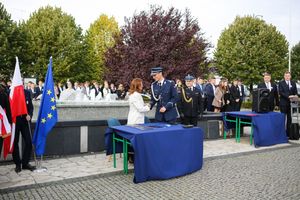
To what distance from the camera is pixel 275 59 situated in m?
37.2

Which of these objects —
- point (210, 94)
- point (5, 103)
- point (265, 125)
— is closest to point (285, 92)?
point (265, 125)

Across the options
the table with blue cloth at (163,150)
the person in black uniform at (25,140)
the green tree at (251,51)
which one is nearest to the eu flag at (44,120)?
the person in black uniform at (25,140)

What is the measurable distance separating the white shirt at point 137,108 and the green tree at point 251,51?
30894mm

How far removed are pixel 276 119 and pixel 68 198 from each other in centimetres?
692

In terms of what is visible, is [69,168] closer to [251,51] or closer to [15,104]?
[15,104]

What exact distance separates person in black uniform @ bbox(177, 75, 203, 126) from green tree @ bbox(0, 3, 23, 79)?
24048 mm

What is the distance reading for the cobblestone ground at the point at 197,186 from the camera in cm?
559

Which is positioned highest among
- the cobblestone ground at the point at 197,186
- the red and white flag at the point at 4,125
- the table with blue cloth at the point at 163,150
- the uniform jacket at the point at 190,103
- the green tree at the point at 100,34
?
the green tree at the point at 100,34

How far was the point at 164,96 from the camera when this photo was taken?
808 centimetres

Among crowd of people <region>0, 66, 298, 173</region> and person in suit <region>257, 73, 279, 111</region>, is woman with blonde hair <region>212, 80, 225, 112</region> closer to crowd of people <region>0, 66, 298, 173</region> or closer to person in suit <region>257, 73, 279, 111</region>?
crowd of people <region>0, 66, 298, 173</region>

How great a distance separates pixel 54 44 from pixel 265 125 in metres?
31.6

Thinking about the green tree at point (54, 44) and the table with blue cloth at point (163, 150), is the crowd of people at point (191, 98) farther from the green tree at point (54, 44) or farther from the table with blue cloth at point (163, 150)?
the green tree at point (54, 44)

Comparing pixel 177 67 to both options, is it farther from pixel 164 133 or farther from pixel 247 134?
pixel 164 133

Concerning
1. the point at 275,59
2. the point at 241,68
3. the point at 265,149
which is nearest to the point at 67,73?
the point at 241,68
